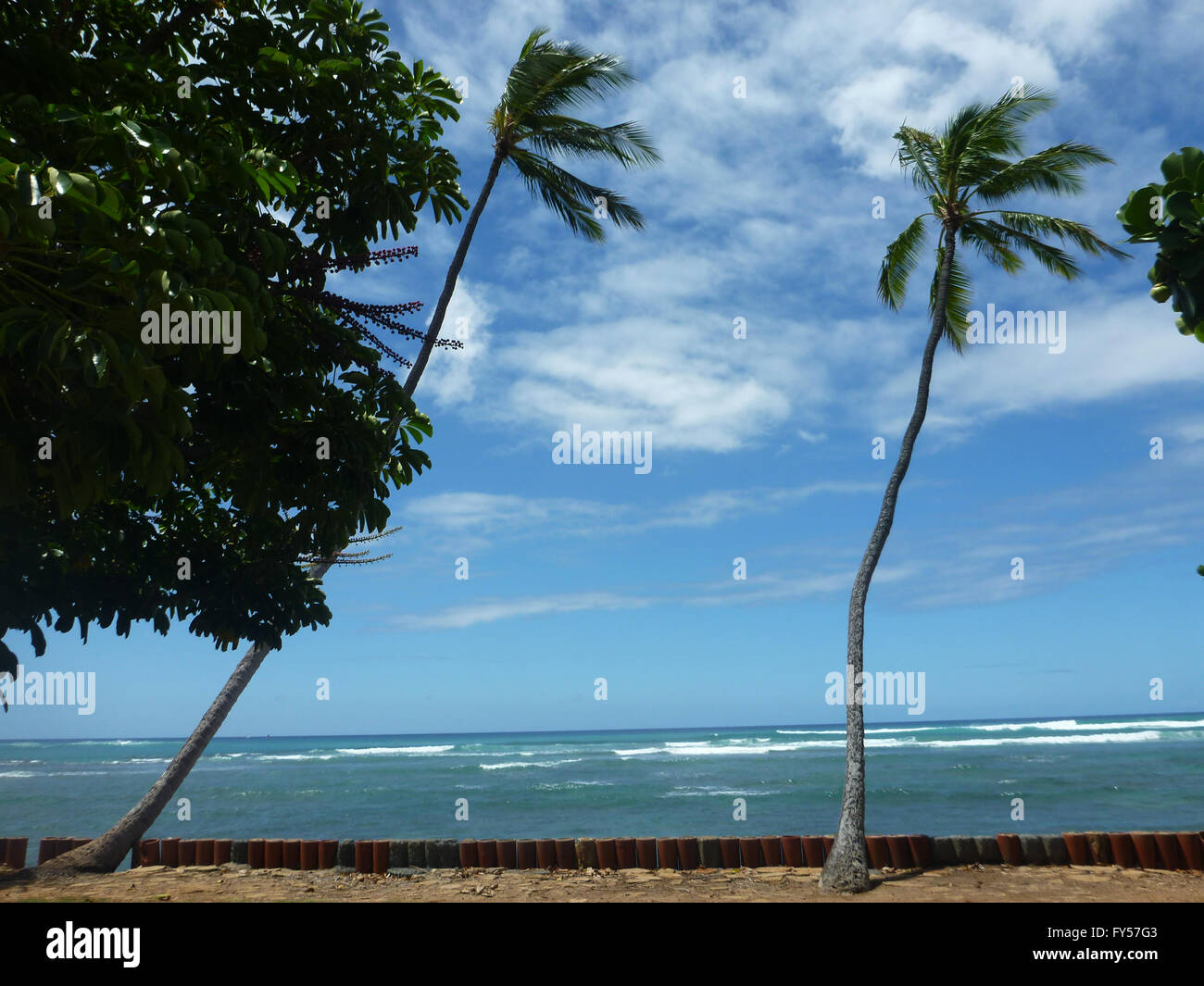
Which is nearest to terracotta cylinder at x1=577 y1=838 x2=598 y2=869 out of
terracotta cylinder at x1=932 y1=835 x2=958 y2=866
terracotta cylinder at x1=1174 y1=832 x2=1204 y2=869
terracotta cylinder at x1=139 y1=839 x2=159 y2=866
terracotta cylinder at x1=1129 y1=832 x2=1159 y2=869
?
terracotta cylinder at x1=932 y1=835 x2=958 y2=866

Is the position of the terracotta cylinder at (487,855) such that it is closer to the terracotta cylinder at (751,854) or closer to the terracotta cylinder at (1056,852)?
the terracotta cylinder at (751,854)

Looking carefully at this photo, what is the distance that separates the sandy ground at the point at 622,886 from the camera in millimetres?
9180

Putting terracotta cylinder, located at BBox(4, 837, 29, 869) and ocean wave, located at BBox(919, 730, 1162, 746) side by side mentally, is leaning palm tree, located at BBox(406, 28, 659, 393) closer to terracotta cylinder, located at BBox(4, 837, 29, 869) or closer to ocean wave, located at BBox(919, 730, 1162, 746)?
terracotta cylinder, located at BBox(4, 837, 29, 869)

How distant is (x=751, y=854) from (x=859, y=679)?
8.31ft

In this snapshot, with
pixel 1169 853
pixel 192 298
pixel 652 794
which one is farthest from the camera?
pixel 652 794

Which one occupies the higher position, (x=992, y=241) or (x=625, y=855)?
(x=992, y=241)

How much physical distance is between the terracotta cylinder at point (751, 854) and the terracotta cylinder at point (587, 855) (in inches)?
70.7

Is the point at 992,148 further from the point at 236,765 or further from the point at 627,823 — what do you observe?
the point at 236,765

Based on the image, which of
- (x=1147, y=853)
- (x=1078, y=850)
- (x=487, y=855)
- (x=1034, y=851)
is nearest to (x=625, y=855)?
(x=487, y=855)

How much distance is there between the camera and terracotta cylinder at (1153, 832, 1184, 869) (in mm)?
9945

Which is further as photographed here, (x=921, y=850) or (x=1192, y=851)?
(x=921, y=850)

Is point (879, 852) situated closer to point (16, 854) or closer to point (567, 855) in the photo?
point (567, 855)

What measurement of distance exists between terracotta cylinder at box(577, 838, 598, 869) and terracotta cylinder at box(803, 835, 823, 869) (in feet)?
8.50

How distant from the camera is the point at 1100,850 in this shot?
33.7 feet
